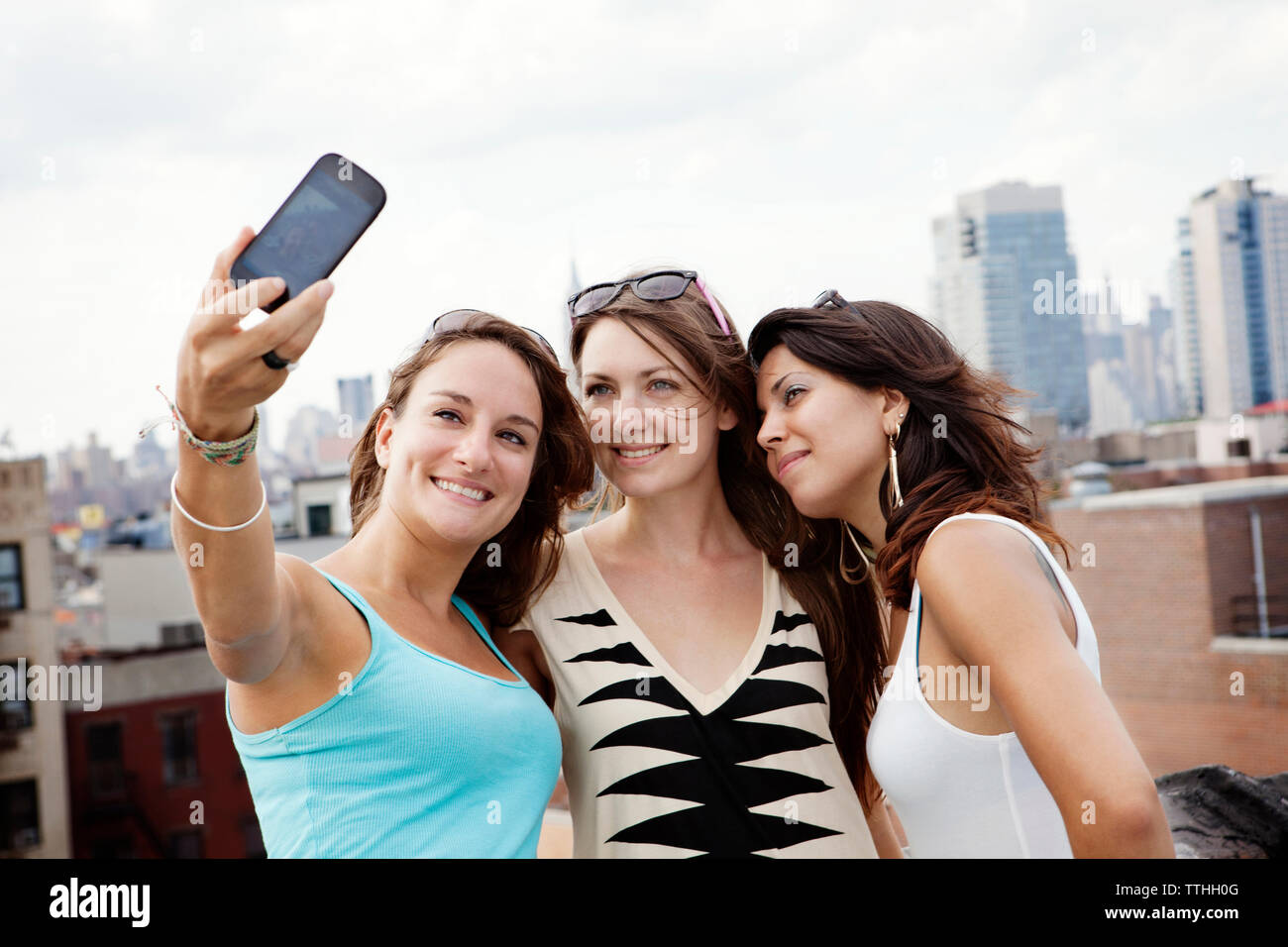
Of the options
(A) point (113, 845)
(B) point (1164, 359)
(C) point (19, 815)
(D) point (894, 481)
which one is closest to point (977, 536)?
(D) point (894, 481)

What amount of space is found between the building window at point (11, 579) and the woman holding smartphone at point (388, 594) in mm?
28919

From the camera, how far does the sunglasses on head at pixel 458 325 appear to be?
2521 millimetres

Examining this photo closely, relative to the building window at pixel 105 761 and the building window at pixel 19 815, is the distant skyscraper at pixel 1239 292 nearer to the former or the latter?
the building window at pixel 105 761

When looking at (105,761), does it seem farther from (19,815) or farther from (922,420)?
(922,420)

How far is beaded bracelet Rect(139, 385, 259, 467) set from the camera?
162cm

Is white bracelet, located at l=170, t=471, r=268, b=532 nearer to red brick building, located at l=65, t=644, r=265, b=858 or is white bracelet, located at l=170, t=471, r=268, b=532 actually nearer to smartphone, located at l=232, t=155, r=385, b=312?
smartphone, located at l=232, t=155, r=385, b=312

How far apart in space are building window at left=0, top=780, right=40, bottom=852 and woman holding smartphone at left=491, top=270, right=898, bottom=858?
2868 cm

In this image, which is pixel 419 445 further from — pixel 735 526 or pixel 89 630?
pixel 89 630

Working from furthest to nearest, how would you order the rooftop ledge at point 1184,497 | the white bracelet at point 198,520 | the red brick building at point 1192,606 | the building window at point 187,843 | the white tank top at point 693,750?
the building window at point 187,843 → the rooftop ledge at point 1184,497 → the red brick building at point 1192,606 → the white tank top at point 693,750 → the white bracelet at point 198,520

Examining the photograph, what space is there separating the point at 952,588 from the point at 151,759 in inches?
1075

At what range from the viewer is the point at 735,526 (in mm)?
3098

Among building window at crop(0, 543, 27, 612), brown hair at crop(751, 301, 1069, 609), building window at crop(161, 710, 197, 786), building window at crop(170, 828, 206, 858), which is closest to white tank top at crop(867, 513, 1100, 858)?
brown hair at crop(751, 301, 1069, 609)

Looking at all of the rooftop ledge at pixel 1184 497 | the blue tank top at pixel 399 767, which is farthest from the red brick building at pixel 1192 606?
the blue tank top at pixel 399 767
